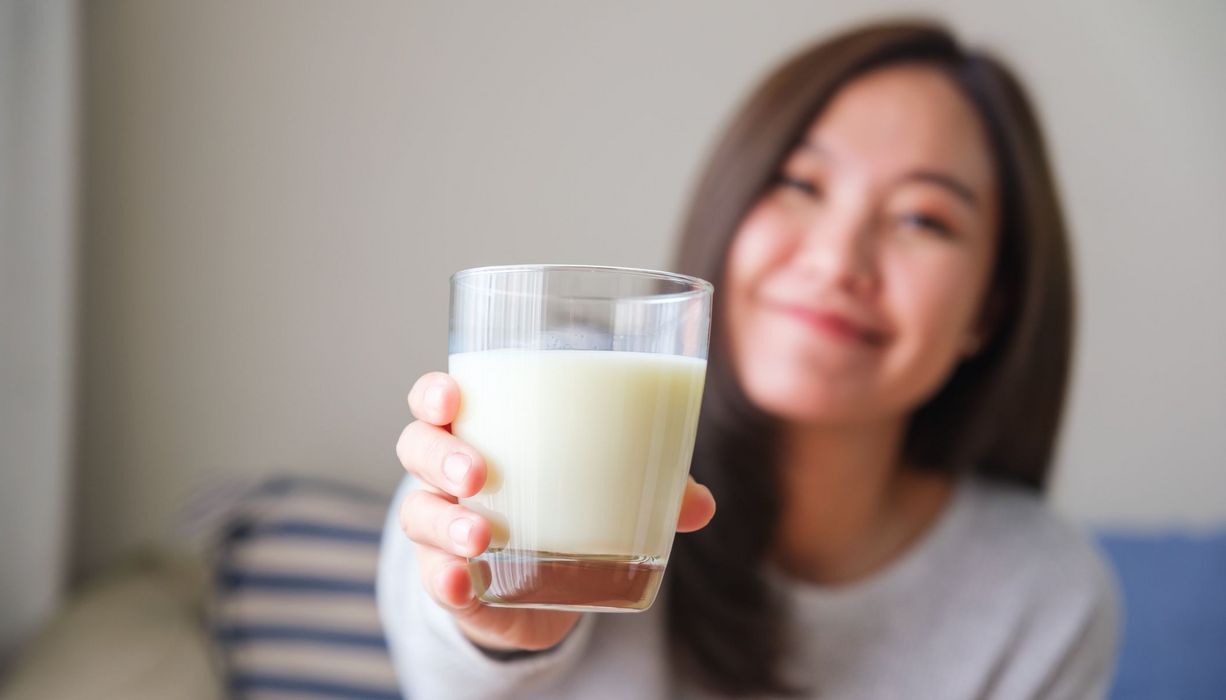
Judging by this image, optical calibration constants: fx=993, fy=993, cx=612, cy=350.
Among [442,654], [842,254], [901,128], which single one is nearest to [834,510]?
[842,254]

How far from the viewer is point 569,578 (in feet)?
2.21

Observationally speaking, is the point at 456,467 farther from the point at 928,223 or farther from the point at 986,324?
the point at 986,324

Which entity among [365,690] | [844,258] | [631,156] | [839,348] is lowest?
[365,690]

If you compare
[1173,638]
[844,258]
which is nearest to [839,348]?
[844,258]

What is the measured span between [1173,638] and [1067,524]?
0.52 metres

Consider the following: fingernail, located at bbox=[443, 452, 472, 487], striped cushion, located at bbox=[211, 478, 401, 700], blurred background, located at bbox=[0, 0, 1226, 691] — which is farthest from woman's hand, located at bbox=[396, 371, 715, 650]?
blurred background, located at bbox=[0, 0, 1226, 691]

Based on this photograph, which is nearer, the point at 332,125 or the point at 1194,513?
the point at 332,125

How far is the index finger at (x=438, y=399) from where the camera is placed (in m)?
0.70

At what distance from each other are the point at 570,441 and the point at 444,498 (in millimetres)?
128

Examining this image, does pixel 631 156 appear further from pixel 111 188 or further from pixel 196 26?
pixel 111 188

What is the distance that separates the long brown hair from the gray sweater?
2.4 inches

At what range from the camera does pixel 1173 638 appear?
1.98 m

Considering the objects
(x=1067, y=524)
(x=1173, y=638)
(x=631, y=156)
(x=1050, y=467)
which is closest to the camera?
(x=1067, y=524)

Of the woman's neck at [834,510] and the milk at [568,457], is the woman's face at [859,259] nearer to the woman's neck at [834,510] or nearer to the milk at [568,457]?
the woman's neck at [834,510]
